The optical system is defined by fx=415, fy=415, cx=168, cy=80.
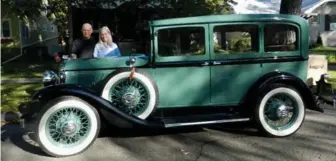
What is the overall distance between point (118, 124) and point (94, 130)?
0.31m

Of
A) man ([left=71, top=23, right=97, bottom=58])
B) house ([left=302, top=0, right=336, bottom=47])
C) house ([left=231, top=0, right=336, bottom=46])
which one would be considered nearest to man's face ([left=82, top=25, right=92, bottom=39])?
man ([left=71, top=23, right=97, bottom=58])

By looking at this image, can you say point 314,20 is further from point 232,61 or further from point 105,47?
point 105,47

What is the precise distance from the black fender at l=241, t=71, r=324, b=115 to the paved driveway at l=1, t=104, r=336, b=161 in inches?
17.6

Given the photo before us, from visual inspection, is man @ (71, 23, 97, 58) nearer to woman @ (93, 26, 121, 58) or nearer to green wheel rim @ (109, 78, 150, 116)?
woman @ (93, 26, 121, 58)

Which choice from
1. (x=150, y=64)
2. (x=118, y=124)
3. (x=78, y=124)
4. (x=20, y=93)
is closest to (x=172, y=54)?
(x=150, y=64)

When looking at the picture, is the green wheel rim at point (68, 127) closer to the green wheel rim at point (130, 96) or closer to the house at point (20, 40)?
the green wheel rim at point (130, 96)

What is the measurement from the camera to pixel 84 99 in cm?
490

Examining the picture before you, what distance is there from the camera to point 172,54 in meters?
5.39

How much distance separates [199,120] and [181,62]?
2.57 feet

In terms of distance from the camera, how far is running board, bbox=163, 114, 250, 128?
Result: 17.1 feet

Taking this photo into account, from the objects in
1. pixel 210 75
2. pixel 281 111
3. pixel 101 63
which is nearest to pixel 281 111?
pixel 281 111

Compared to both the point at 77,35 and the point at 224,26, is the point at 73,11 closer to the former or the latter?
the point at 77,35

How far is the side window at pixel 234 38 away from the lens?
5.47 m

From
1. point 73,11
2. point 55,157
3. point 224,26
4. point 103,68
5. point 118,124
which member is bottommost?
point 55,157
